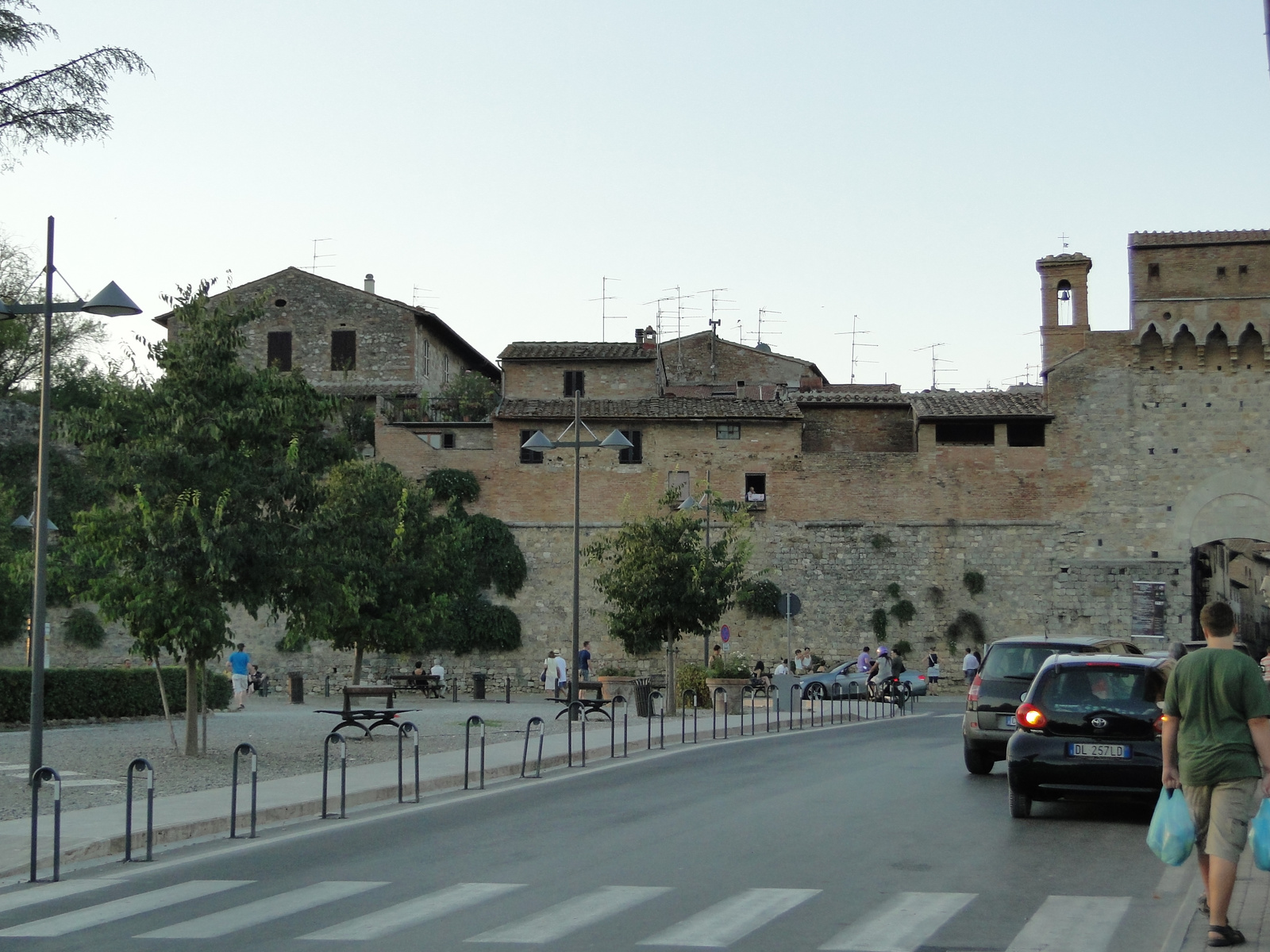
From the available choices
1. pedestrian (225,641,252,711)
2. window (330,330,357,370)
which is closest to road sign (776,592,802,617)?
pedestrian (225,641,252,711)

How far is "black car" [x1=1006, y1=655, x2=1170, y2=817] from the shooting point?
12977mm

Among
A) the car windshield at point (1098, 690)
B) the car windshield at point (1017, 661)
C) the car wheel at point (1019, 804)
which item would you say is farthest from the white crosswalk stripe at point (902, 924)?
the car windshield at point (1017, 661)

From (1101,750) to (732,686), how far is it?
23413mm

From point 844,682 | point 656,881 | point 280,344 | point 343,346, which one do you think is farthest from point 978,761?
point 280,344

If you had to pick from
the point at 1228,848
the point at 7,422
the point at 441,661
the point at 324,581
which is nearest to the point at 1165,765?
the point at 1228,848

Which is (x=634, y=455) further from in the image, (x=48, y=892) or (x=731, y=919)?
(x=731, y=919)

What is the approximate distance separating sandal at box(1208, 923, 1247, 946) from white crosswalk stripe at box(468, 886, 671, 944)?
3.35 meters

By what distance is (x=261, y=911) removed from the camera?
360 inches

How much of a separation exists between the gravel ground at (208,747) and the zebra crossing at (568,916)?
17.2 ft

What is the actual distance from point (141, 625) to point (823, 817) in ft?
35.1

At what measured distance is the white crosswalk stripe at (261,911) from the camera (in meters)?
8.48

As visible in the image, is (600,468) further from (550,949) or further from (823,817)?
(550,949)

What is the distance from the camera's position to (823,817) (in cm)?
1371

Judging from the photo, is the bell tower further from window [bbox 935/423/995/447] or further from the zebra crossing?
the zebra crossing
